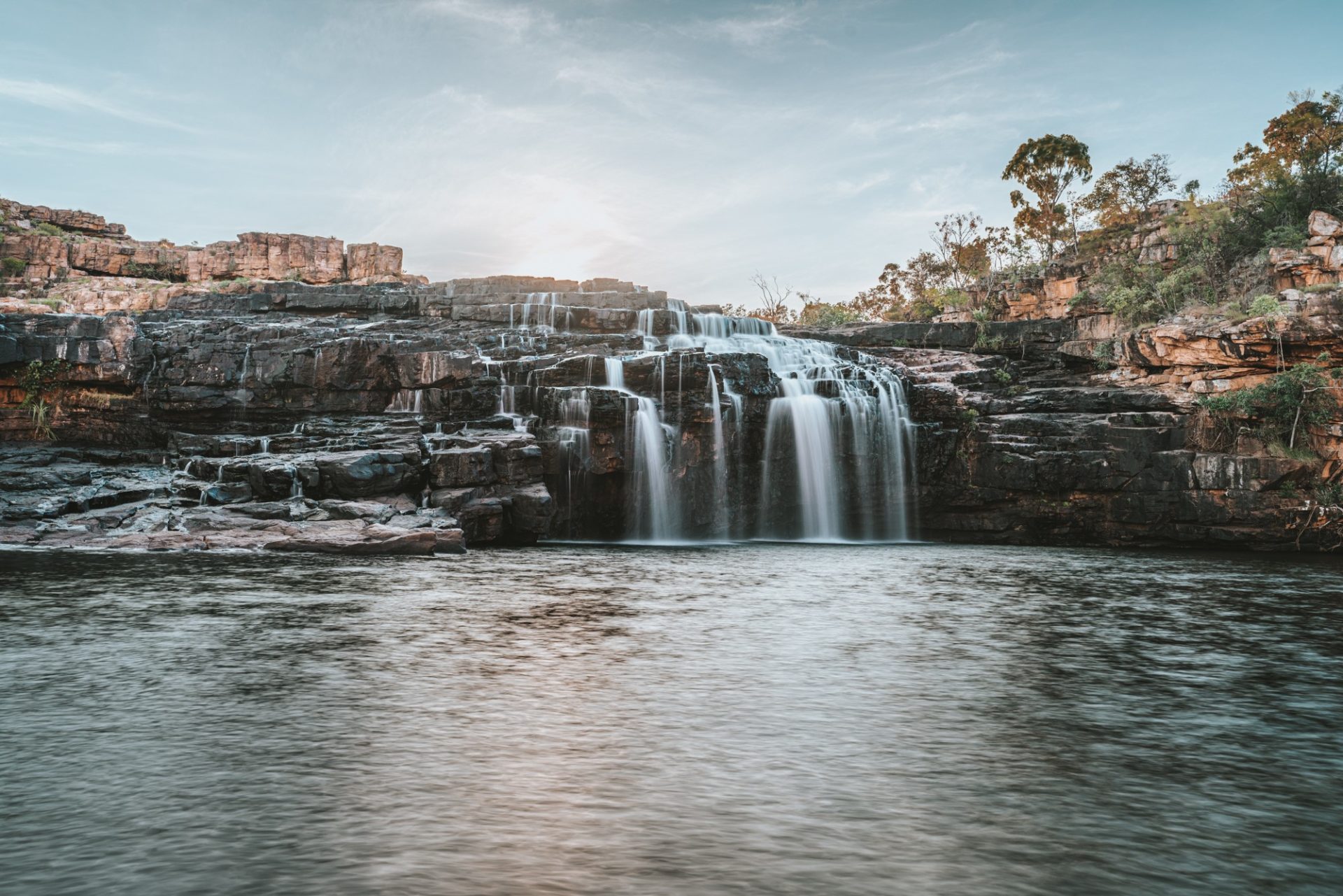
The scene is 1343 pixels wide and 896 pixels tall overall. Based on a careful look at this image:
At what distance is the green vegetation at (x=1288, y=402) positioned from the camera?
23453mm

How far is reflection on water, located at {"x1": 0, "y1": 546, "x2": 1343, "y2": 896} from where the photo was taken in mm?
3564

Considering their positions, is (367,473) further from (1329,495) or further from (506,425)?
(1329,495)

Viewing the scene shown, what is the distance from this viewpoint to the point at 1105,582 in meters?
15.3

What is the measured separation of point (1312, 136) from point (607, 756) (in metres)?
44.3

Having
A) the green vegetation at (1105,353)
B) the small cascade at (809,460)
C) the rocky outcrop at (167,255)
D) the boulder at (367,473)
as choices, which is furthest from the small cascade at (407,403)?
the rocky outcrop at (167,255)

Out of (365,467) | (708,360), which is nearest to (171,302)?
(365,467)

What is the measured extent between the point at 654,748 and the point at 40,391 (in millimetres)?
29095

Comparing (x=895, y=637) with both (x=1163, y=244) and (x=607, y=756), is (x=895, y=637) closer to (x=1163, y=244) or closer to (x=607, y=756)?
(x=607, y=756)

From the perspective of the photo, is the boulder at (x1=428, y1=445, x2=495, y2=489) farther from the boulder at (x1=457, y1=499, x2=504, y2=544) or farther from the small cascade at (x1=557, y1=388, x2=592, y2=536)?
the small cascade at (x1=557, y1=388, x2=592, y2=536)

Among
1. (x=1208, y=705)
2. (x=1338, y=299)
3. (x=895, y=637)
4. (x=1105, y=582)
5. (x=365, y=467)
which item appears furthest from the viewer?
(x=1338, y=299)

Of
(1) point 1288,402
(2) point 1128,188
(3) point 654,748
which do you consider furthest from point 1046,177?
(3) point 654,748

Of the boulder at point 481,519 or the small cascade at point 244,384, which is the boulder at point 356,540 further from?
the small cascade at point 244,384

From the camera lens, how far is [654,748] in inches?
209

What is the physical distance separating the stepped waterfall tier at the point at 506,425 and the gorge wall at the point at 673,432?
3.0 inches
